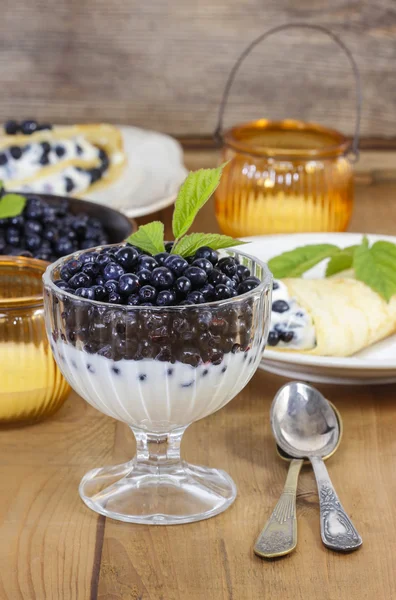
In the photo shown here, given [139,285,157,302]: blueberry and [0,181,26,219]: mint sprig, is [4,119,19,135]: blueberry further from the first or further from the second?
[139,285,157,302]: blueberry

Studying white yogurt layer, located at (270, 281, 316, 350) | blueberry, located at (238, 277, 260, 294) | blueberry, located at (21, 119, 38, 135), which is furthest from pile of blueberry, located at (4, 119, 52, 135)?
blueberry, located at (238, 277, 260, 294)

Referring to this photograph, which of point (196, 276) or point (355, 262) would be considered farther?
point (355, 262)

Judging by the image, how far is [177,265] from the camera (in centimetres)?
78

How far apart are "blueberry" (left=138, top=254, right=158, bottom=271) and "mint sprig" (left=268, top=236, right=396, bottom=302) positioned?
0.46 metres

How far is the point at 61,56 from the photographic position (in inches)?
83.7

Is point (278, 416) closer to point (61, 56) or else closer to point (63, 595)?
point (63, 595)

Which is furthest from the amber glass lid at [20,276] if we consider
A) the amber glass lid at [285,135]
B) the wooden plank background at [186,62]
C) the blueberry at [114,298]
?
the wooden plank background at [186,62]

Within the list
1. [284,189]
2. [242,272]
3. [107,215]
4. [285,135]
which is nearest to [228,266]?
[242,272]

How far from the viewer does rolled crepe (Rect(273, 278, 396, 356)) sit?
1.12 meters

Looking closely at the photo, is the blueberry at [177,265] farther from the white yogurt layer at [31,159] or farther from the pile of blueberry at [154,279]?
the white yogurt layer at [31,159]

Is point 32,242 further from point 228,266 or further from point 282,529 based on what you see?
point 282,529

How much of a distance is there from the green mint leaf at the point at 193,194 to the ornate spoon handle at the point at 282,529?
0.86ft

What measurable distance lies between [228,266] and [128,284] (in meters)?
0.11

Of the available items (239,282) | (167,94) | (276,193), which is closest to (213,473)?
(239,282)
